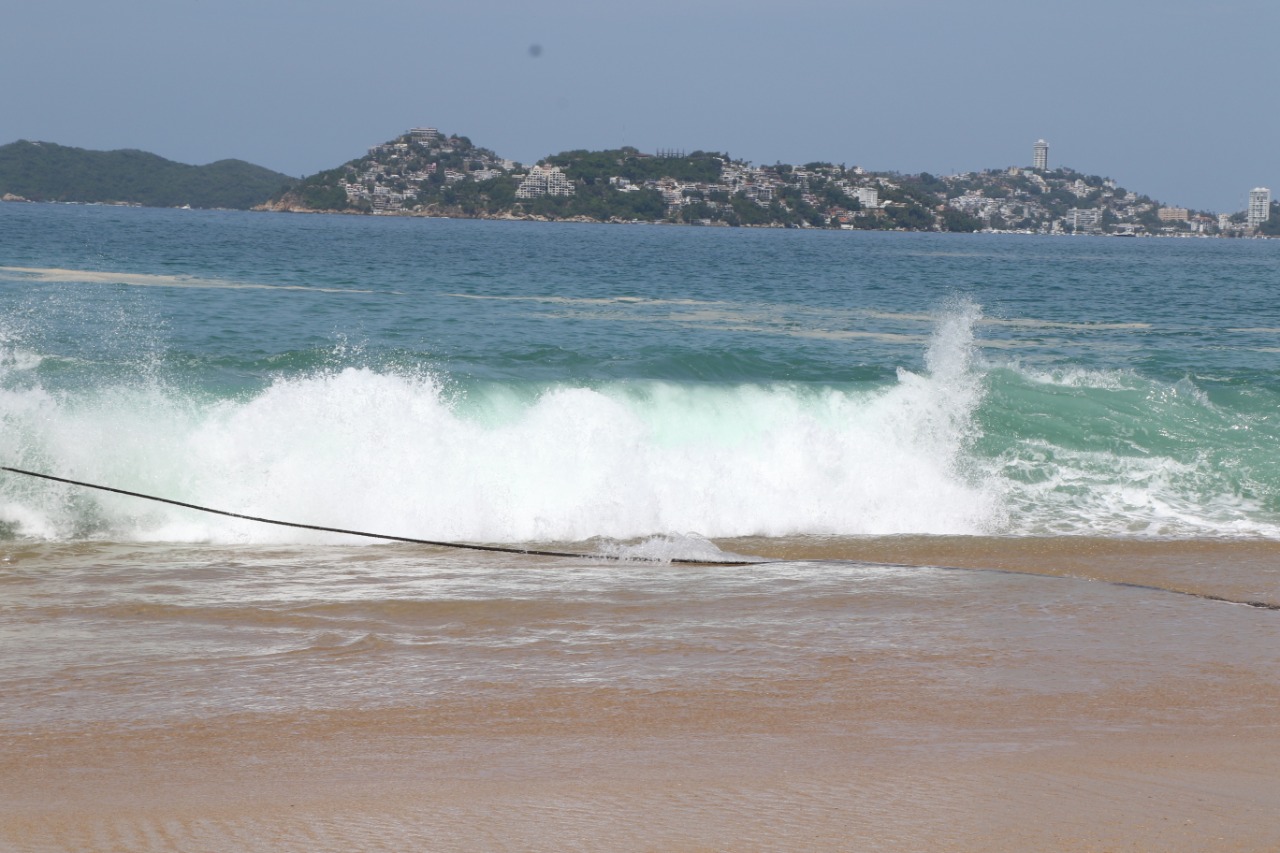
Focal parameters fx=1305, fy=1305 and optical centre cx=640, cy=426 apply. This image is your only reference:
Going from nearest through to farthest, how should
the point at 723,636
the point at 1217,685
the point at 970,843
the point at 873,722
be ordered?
1. the point at 970,843
2. the point at 873,722
3. the point at 1217,685
4. the point at 723,636

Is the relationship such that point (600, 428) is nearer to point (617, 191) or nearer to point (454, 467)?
point (454, 467)

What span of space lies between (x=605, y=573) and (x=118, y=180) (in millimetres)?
180578

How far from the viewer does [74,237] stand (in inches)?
2069

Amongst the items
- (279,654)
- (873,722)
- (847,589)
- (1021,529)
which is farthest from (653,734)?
(1021,529)

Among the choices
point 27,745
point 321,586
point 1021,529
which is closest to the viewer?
point 27,745

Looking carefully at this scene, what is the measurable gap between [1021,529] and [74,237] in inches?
1978

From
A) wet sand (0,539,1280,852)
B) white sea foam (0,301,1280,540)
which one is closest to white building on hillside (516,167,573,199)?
white sea foam (0,301,1280,540)

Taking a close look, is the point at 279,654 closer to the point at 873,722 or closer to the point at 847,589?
the point at 873,722

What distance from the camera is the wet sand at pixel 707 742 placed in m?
4.16

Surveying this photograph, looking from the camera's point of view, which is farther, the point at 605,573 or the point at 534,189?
the point at 534,189

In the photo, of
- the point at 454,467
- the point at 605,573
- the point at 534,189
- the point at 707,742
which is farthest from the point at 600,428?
the point at 534,189

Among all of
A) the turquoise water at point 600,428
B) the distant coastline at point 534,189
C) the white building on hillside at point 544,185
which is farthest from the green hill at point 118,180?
the turquoise water at point 600,428

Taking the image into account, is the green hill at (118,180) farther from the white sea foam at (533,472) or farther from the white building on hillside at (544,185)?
the white sea foam at (533,472)

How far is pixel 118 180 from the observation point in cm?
17175
